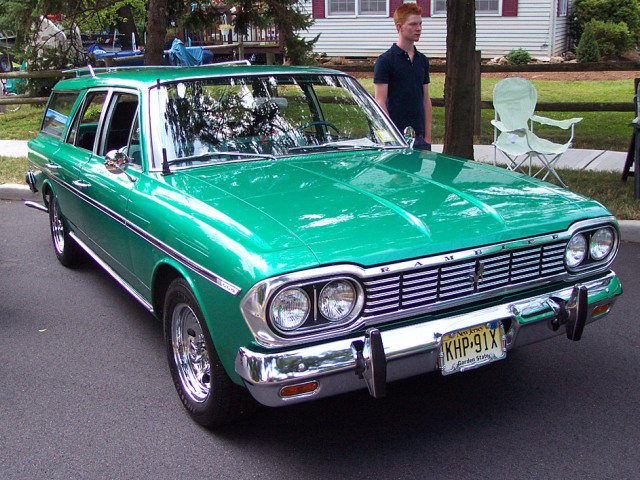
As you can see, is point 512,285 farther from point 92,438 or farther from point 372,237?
point 92,438

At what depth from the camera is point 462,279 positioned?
303 cm

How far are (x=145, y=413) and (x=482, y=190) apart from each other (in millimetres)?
2072

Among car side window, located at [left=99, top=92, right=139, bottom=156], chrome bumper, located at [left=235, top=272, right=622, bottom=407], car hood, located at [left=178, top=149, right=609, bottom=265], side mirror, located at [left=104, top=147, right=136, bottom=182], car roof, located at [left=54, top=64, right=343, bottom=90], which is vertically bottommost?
chrome bumper, located at [left=235, top=272, right=622, bottom=407]

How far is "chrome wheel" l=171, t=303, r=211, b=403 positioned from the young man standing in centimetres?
312

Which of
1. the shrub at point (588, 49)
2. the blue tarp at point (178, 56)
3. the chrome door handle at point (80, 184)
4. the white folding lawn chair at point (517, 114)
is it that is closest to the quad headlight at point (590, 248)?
the chrome door handle at point (80, 184)

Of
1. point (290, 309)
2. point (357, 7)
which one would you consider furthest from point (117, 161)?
point (357, 7)

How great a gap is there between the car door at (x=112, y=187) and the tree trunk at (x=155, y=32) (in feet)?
22.1

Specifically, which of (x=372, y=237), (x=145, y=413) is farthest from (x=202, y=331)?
(x=372, y=237)

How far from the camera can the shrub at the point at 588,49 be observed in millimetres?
20453

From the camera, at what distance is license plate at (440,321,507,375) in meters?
2.95

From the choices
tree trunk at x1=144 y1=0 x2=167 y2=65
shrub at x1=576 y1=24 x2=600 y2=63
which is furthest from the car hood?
shrub at x1=576 y1=24 x2=600 y2=63

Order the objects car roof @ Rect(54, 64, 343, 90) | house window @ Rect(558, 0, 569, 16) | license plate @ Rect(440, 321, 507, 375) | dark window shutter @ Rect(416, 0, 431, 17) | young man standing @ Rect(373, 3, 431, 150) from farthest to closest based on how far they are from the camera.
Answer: dark window shutter @ Rect(416, 0, 431, 17)
house window @ Rect(558, 0, 569, 16)
young man standing @ Rect(373, 3, 431, 150)
car roof @ Rect(54, 64, 343, 90)
license plate @ Rect(440, 321, 507, 375)

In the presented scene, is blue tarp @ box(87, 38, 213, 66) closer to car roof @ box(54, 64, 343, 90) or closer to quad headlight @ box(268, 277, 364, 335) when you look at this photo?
car roof @ box(54, 64, 343, 90)

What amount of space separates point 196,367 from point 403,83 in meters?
3.46
